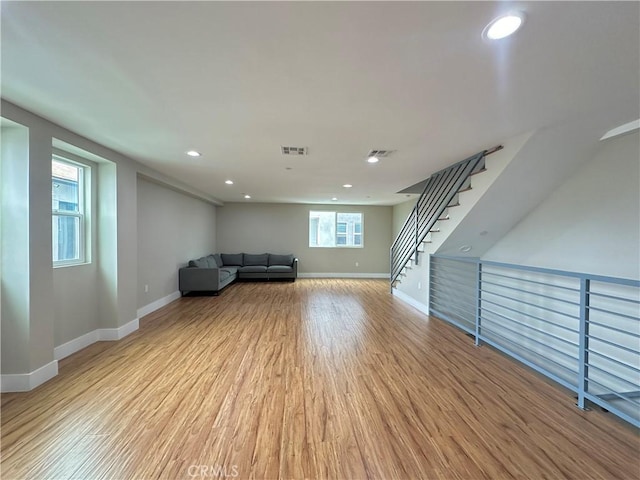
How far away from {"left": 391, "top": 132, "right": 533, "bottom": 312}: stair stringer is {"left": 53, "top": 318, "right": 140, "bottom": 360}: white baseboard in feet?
15.5

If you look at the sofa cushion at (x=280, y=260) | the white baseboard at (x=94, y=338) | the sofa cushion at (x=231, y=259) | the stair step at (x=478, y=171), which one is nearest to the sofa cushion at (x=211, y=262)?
the sofa cushion at (x=231, y=259)

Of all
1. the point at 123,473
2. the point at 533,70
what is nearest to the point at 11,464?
the point at 123,473

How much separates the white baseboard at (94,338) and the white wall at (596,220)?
5.89 meters

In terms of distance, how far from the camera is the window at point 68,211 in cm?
295

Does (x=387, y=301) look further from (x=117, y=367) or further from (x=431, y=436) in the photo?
(x=117, y=367)

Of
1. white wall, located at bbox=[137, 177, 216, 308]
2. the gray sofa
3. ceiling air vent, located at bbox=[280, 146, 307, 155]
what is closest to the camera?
ceiling air vent, located at bbox=[280, 146, 307, 155]

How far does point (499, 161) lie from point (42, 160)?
15.5ft

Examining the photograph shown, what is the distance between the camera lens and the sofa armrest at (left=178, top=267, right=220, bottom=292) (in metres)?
5.78

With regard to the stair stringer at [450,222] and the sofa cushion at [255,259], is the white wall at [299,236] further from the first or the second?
the stair stringer at [450,222]

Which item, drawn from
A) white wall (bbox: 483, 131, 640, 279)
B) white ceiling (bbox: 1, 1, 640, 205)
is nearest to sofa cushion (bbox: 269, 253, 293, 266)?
white ceiling (bbox: 1, 1, 640, 205)

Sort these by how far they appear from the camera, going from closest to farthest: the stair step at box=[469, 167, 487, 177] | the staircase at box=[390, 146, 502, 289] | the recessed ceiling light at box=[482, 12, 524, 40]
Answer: the recessed ceiling light at box=[482, 12, 524, 40] < the stair step at box=[469, 167, 487, 177] < the staircase at box=[390, 146, 502, 289]

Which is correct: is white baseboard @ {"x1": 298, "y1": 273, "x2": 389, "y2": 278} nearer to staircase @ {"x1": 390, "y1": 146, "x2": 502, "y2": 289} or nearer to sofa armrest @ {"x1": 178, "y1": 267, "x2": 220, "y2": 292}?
staircase @ {"x1": 390, "y1": 146, "x2": 502, "y2": 289}

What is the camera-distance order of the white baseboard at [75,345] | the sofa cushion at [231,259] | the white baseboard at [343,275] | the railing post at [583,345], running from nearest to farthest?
the railing post at [583,345] < the white baseboard at [75,345] < the sofa cushion at [231,259] < the white baseboard at [343,275]

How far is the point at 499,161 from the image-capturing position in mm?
3043
